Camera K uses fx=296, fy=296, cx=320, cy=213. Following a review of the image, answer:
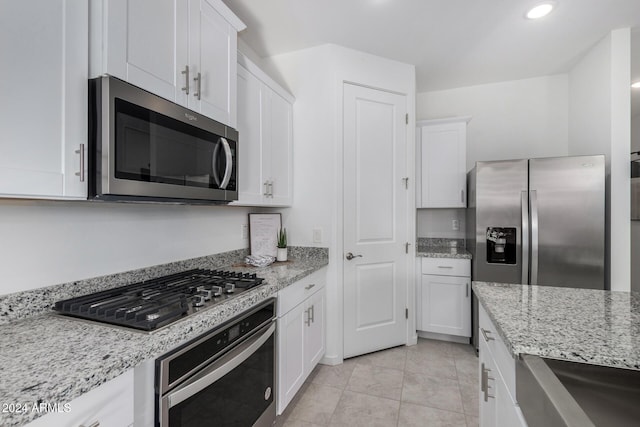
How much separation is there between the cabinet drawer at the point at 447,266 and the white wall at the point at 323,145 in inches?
37.5

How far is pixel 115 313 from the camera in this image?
100 cm

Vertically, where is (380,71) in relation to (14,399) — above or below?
above

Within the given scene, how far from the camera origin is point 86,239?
125 centimetres

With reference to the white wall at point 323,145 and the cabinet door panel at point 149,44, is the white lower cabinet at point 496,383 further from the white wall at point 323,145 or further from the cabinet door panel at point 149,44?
the cabinet door panel at point 149,44

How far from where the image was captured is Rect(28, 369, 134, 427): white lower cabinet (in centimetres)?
65

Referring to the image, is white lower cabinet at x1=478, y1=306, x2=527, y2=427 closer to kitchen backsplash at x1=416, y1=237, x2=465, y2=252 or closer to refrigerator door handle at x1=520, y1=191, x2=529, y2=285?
refrigerator door handle at x1=520, y1=191, x2=529, y2=285

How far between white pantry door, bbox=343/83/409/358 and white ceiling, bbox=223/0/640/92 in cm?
43

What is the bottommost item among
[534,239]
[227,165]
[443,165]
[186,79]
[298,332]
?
[298,332]

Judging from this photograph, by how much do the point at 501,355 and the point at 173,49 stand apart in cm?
173

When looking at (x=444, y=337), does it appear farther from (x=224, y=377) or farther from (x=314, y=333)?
(x=224, y=377)

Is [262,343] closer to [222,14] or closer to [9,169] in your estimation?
[9,169]

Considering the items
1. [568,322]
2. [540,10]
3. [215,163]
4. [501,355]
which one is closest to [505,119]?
[540,10]

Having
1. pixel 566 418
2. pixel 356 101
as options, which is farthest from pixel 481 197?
pixel 566 418

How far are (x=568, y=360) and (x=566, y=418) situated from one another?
25cm
